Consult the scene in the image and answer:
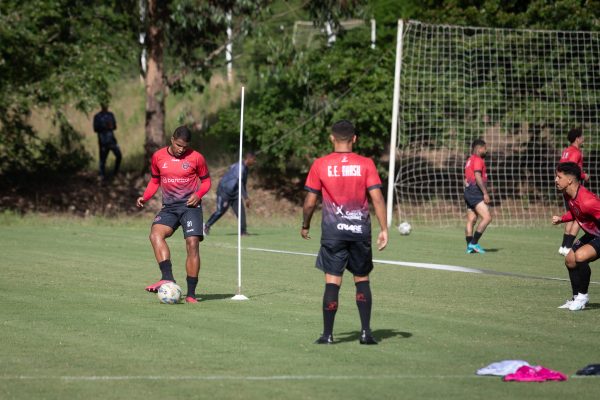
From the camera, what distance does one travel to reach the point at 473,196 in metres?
21.4

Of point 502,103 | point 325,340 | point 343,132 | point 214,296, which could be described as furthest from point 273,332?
point 502,103

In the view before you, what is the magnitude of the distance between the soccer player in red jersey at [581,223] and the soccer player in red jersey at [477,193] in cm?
823

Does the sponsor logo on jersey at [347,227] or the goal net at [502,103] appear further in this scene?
the goal net at [502,103]

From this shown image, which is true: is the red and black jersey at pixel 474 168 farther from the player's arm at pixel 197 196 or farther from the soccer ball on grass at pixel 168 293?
the soccer ball on grass at pixel 168 293

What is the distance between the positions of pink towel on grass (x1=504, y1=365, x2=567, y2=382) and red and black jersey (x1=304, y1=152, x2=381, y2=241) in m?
2.17

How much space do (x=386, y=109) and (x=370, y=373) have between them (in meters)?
26.0

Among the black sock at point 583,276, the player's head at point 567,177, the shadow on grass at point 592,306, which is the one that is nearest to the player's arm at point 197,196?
the player's head at point 567,177

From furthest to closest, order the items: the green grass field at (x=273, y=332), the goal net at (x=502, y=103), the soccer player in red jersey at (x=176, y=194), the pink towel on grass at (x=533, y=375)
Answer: the goal net at (x=502, y=103) < the soccer player in red jersey at (x=176, y=194) < the pink towel on grass at (x=533, y=375) < the green grass field at (x=273, y=332)

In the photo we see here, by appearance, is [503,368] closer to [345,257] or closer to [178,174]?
[345,257]

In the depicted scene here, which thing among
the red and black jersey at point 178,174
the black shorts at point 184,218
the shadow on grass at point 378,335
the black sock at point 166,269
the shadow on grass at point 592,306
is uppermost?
the red and black jersey at point 178,174

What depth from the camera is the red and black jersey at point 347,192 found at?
388 inches

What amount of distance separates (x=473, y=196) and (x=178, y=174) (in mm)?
9400

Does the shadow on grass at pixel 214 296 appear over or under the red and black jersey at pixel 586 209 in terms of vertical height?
under

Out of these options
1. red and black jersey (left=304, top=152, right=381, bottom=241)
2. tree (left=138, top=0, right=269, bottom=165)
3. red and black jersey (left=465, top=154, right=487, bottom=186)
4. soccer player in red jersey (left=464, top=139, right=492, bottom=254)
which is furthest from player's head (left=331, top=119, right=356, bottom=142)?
tree (left=138, top=0, right=269, bottom=165)
